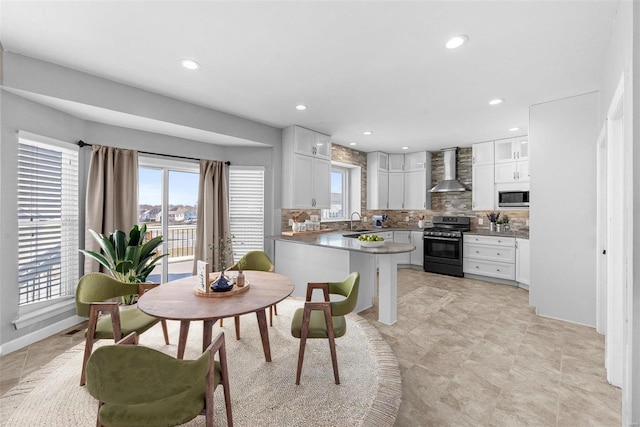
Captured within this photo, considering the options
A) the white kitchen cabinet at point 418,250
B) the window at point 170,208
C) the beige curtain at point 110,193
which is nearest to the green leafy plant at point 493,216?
the white kitchen cabinet at point 418,250

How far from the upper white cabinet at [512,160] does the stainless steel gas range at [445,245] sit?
111 centimetres

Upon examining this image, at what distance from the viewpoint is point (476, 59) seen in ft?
8.29

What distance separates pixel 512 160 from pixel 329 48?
446 cm

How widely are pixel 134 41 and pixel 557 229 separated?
4720 mm

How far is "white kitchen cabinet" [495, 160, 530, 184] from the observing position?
5.04 meters

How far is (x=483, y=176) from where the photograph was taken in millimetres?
5527

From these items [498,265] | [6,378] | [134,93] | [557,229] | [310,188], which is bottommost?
[6,378]

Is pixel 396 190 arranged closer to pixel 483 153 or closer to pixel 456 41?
pixel 483 153

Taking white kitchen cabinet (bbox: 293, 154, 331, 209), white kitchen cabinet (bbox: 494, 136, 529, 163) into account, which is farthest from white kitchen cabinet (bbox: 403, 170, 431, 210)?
white kitchen cabinet (bbox: 293, 154, 331, 209)

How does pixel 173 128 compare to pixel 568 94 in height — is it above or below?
below

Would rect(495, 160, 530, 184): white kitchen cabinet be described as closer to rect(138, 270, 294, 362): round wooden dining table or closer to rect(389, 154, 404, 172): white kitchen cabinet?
rect(389, 154, 404, 172): white kitchen cabinet

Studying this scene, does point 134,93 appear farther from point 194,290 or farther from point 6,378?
point 6,378

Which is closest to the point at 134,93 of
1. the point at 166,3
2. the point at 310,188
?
the point at 166,3

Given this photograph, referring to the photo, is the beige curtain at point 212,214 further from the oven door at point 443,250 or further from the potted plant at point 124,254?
the oven door at point 443,250
